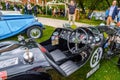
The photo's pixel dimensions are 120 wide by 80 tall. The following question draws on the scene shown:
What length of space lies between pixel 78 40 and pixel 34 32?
4.40 m

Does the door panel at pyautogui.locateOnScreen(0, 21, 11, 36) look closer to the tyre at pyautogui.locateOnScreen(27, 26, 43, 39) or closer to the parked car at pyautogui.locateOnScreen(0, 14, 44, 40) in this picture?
the parked car at pyautogui.locateOnScreen(0, 14, 44, 40)

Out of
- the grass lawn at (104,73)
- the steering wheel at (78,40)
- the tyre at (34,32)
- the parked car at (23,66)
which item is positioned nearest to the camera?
the parked car at (23,66)

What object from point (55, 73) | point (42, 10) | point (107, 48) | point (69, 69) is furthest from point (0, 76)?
point (42, 10)

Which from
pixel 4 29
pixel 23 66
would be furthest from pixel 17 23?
pixel 23 66

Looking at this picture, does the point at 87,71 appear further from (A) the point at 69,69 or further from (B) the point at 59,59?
(B) the point at 59,59

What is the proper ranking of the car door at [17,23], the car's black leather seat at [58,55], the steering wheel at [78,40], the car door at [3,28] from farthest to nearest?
1. the car door at [17,23]
2. the car door at [3,28]
3. the car's black leather seat at [58,55]
4. the steering wheel at [78,40]

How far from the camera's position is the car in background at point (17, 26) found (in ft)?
26.6

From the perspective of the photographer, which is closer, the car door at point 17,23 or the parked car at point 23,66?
the parked car at point 23,66

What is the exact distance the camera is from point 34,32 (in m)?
8.81

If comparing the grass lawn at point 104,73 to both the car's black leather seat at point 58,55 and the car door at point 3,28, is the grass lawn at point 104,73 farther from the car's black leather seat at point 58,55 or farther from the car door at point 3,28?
the car door at point 3,28

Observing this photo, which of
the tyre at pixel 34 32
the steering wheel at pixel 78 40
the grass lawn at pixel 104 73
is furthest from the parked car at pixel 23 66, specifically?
the tyre at pixel 34 32

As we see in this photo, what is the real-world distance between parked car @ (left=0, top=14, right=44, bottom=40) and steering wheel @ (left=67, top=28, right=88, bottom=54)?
3936 mm

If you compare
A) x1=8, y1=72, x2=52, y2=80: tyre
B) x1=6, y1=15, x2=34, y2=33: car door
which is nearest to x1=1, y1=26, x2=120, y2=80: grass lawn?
x1=8, y1=72, x2=52, y2=80: tyre

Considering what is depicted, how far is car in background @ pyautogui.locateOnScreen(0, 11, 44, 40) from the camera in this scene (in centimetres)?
812
